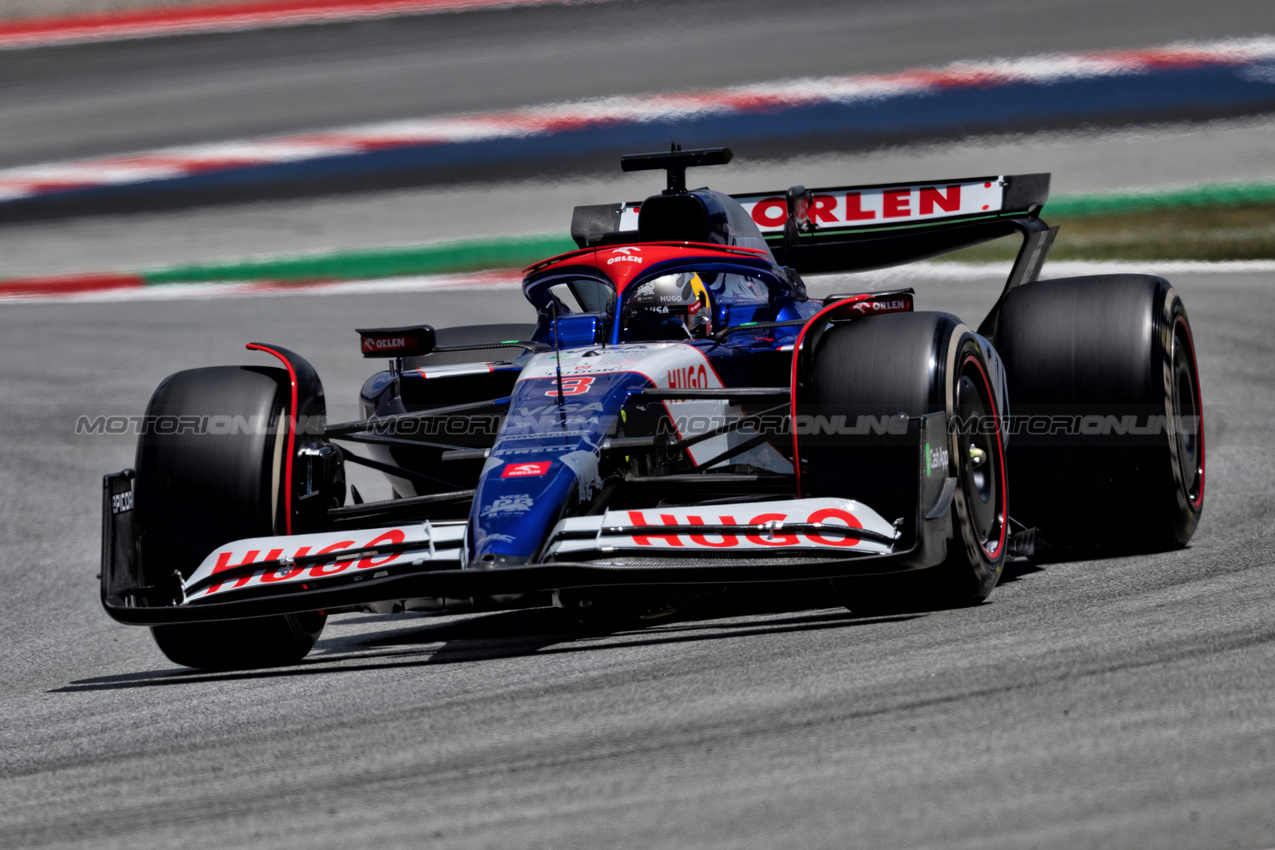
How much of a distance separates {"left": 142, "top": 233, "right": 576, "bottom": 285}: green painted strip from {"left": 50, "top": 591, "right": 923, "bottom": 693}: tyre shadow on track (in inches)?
437

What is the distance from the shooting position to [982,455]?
5516 mm

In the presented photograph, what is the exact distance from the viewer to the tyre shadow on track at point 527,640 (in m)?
5.09

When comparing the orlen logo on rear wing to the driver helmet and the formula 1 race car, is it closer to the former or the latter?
the formula 1 race car

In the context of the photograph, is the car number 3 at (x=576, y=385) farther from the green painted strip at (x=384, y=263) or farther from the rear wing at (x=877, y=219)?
the green painted strip at (x=384, y=263)

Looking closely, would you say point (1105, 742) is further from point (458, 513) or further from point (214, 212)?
point (214, 212)

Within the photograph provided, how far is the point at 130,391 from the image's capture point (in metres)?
12.4

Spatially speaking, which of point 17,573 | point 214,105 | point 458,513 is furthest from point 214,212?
point 458,513

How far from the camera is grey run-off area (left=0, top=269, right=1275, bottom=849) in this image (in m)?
3.00

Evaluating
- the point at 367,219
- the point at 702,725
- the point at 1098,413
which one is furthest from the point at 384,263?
the point at 702,725

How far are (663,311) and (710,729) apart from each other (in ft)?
9.57

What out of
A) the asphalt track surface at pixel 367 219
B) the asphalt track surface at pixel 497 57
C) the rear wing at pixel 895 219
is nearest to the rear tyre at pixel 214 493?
the rear wing at pixel 895 219

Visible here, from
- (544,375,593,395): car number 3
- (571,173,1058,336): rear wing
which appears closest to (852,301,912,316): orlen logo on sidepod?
(544,375,593,395): car number 3

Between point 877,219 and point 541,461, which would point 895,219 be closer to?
point 877,219

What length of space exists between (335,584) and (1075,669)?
2.16 metres
